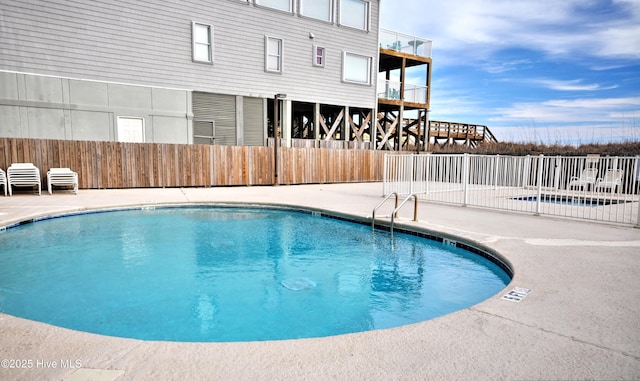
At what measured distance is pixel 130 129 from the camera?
13.6 meters

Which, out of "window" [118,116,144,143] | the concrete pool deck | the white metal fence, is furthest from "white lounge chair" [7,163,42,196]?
the white metal fence

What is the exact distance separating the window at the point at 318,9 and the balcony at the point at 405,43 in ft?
10.5

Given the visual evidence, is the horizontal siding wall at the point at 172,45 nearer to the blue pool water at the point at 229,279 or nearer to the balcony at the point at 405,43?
the balcony at the point at 405,43

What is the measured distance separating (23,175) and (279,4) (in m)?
11.5

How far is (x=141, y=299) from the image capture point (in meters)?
4.15

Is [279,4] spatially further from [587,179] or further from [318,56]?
[587,179]

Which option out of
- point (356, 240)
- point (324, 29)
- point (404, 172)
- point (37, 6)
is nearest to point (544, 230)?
point (356, 240)

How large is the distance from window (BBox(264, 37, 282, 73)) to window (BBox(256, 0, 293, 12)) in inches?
52.4

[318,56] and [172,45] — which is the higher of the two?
[318,56]

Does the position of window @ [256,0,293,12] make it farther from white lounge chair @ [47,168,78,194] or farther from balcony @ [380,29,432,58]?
white lounge chair @ [47,168,78,194]

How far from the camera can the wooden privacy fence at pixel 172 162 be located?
11477 mm

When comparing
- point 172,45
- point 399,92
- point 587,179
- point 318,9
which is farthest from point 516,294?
point 399,92

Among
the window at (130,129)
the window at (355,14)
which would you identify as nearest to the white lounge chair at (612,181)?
the window at (355,14)

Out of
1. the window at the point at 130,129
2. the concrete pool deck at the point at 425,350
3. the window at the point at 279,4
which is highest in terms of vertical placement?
the window at the point at 279,4
